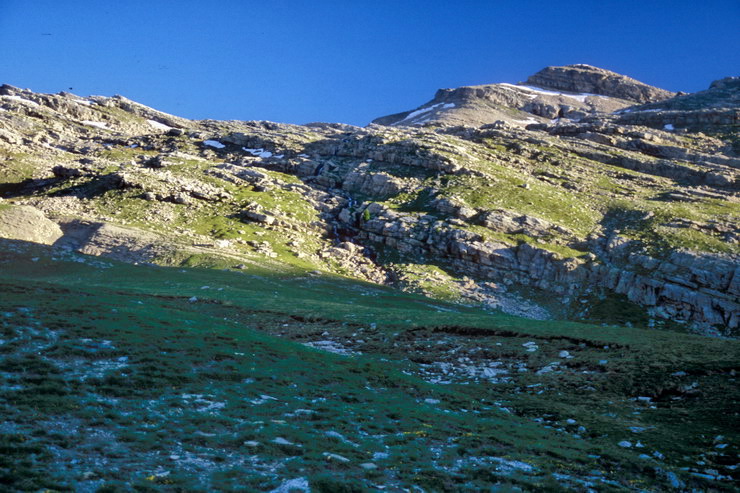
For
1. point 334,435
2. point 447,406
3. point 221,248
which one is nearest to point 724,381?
point 447,406

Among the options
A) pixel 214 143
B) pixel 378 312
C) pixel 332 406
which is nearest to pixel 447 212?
pixel 378 312

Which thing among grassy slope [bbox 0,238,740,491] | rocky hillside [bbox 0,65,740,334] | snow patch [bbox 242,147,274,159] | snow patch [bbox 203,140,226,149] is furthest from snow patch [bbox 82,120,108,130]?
grassy slope [bbox 0,238,740,491]

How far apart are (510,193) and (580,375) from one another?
289 ft

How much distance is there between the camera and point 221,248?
7650cm

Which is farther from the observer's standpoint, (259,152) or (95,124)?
(95,124)

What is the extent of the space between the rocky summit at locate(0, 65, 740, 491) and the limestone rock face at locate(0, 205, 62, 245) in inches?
13.4

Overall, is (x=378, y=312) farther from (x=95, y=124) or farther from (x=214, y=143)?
(x=95, y=124)

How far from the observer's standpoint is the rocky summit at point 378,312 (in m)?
11.4

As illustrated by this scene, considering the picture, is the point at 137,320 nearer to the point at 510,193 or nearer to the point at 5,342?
the point at 5,342

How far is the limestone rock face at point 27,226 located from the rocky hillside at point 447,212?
262mm

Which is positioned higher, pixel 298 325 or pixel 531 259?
pixel 531 259

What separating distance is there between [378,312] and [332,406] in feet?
83.6

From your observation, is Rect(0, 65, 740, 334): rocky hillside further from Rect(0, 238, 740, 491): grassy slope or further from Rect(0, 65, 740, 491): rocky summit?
Rect(0, 238, 740, 491): grassy slope

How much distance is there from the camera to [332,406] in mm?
15875
